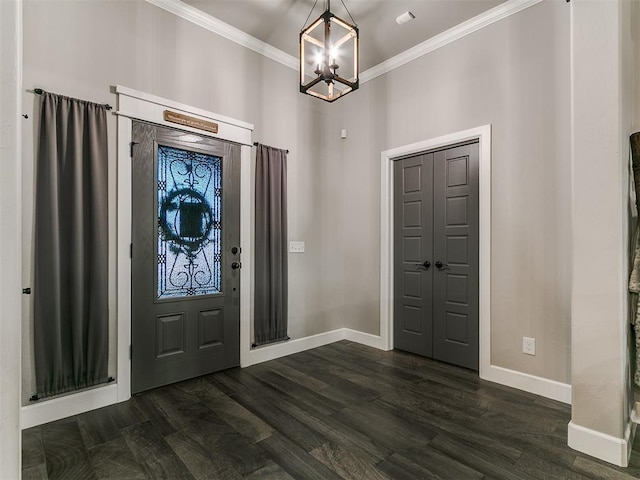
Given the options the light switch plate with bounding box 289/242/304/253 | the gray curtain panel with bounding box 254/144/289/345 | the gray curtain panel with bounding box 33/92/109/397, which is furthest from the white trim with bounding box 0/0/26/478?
the light switch plate with bounding box 289/242/304/253

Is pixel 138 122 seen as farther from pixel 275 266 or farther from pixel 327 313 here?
pixel 327 313

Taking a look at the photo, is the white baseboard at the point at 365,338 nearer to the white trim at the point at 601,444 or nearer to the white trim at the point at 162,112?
the white trim at the point at 601,444

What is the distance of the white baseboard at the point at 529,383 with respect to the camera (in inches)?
107

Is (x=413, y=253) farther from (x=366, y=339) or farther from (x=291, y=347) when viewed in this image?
(x=291, y=347)

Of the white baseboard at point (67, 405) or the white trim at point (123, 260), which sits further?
the white trim at point (123, 260)

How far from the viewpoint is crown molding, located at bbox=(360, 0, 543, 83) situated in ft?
9.88

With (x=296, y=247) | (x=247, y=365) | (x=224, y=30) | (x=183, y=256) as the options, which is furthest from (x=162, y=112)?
(x=247, y=365)

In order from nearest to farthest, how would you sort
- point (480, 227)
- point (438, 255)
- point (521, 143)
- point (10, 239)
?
point (10, 239)
point (521, 143)
point (480, 227)
point (438, 255)

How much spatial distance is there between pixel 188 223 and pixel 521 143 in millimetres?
3056

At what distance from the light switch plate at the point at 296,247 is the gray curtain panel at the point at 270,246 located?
11 cm

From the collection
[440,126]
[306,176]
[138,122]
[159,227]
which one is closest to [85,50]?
[138,122]

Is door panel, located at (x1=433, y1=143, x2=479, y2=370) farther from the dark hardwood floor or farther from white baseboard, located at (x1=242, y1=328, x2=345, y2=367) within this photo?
white baseboard, located at (x1=242, y1=328, x2=345, y2=367)

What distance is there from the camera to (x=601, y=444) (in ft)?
6.52

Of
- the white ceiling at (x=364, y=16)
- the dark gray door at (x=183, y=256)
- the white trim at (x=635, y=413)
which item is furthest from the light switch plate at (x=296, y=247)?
the white trim at (x=635, y=413)
